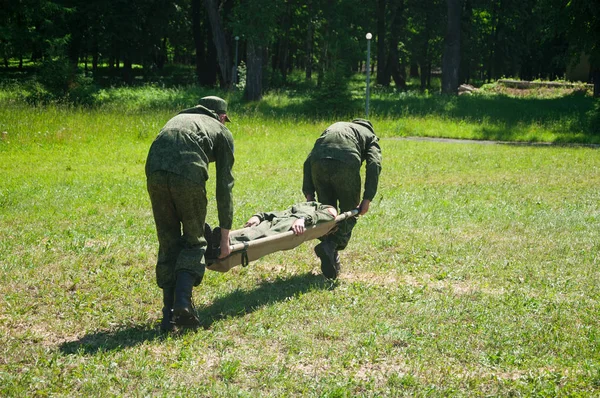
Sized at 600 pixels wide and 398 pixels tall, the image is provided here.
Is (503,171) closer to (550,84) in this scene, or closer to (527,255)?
(527,255)

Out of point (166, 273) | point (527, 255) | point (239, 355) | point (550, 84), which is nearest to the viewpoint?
point (239, 355)

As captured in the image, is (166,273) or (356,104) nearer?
(166,273)

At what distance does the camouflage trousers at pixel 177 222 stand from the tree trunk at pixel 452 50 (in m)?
33.3

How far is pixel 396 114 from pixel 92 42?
2618 cm

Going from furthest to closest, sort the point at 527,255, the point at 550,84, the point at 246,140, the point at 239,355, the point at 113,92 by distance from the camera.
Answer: the point at 550,84 < the point at 113,92 < the point at 246,140 < the point at 527,255 < the point at 239,355

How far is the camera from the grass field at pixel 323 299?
5062mm

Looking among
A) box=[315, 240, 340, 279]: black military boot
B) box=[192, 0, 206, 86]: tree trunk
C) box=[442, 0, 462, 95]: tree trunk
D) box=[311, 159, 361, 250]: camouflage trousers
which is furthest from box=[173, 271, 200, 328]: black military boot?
box=[192, 0, 206, 86]: tree trunk

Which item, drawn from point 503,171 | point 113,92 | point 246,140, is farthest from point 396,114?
point 113,92

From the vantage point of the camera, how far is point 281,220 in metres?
6.77

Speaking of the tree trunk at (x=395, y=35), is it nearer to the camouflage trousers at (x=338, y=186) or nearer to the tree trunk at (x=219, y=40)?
the tree trunk at (x=219, y=40)

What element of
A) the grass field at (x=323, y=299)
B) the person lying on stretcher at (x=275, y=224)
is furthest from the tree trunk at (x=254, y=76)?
the person lying on stretcher at (x=275, y=224)

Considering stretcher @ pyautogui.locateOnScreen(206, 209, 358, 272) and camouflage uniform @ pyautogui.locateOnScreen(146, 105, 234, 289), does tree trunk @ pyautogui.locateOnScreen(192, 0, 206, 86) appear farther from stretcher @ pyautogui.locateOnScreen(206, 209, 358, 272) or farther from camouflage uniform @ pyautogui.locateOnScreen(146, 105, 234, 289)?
camouflage uniform @ pyautogui.locateOnScreen(146, 105, 234, 289)

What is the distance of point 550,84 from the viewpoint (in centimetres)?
4628

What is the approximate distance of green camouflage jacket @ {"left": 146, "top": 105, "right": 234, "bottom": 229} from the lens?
5652 millimetres
